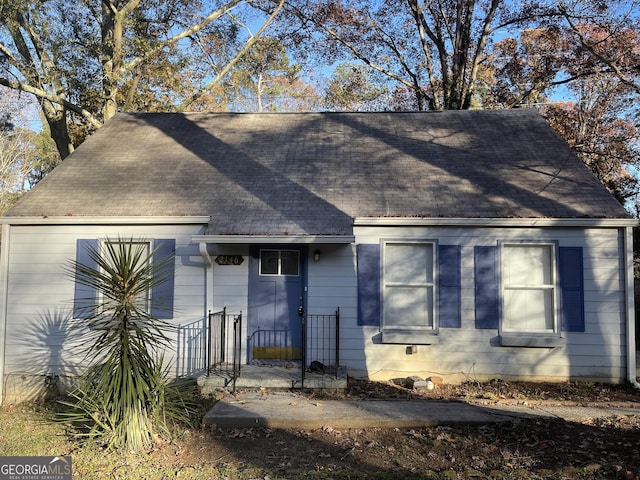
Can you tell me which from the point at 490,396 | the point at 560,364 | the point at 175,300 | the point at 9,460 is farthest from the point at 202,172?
the point at 560,364

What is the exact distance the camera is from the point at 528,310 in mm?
8156

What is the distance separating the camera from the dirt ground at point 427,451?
15.3 feet

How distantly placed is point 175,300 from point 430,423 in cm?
470

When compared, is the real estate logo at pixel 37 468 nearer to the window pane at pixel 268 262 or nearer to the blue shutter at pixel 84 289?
the blue shutter at pixel 84 289

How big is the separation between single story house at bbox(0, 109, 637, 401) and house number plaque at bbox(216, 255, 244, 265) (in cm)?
3

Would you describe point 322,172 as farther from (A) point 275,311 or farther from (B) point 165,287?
(B) point 165,287

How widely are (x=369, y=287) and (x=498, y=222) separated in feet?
7.85

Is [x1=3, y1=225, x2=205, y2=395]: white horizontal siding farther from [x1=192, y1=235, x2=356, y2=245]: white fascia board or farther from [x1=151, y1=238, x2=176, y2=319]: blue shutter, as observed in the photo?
[x1=192, y1=235, x2=356, y2=245]: white fascia board

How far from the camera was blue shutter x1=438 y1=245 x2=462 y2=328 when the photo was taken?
8.09 meters

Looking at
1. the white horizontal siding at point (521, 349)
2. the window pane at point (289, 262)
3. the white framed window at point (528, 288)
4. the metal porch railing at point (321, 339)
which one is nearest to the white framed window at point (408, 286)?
the white horizontal siding at point (521, 349)

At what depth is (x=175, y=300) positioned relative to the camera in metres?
8.35

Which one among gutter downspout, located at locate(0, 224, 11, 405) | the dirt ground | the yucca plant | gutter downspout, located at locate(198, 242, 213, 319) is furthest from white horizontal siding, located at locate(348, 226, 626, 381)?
gutter downspout, located at locate(0, 224, 11, 405)

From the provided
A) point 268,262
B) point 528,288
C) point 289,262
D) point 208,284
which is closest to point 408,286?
point 528,288

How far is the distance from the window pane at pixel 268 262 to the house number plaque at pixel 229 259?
370 millimetres
